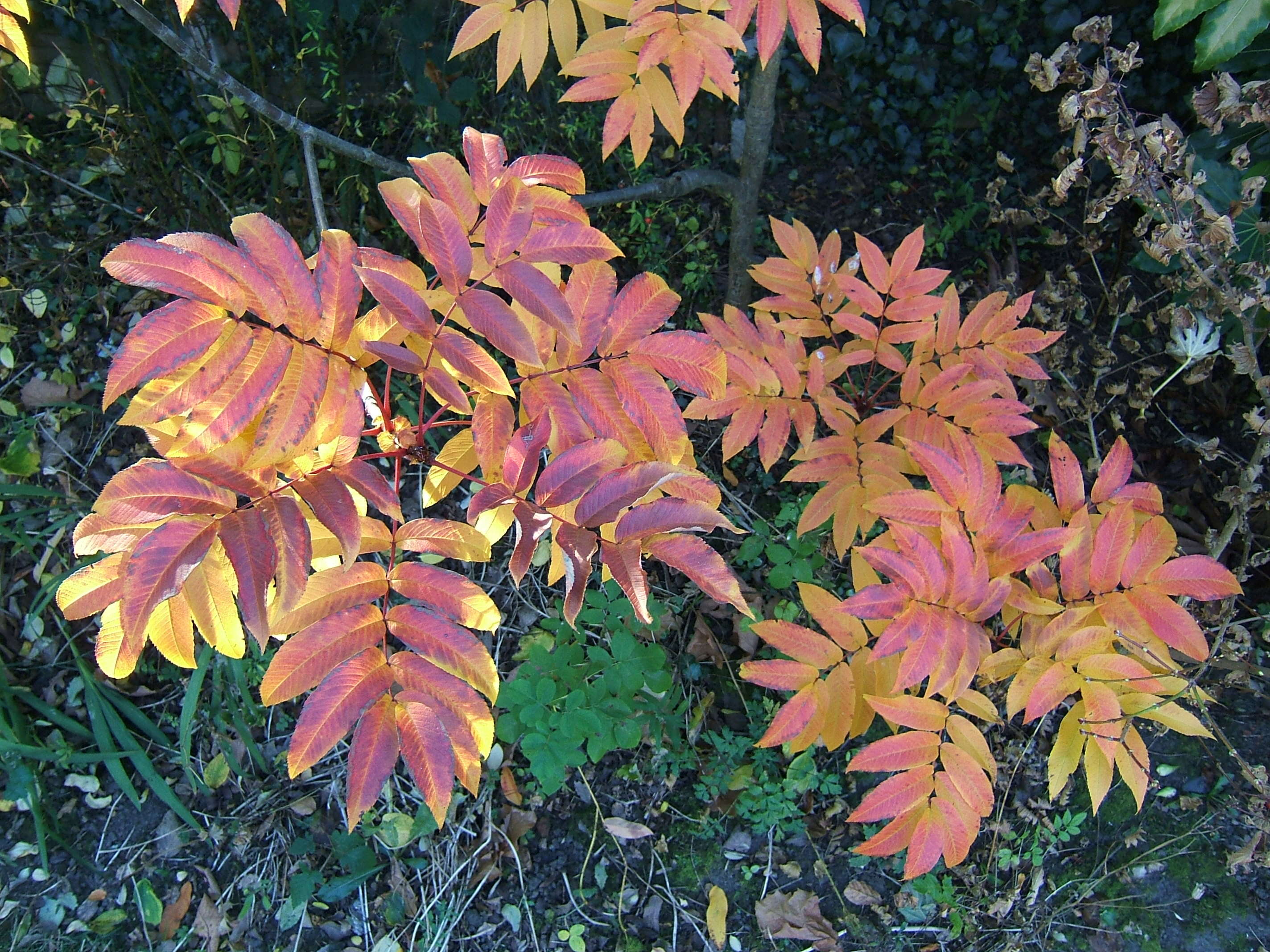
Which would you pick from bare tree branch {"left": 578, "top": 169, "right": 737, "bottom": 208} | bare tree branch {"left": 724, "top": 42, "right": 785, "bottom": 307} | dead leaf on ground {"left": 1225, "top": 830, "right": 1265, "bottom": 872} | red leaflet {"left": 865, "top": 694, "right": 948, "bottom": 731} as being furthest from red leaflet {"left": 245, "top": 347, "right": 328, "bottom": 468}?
dead leaf on ground {"left": 1225, "top": 830, "right": 1265, "bottom": 872}

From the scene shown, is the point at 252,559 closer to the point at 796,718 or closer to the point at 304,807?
the point at 796,718

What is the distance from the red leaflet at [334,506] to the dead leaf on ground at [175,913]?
157 centimetres

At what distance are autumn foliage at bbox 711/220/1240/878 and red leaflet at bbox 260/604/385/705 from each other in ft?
2.10

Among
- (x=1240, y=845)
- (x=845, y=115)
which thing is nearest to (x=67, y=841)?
(x=1240, y=845)

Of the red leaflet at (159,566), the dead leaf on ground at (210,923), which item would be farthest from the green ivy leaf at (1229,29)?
the dead leaf on ground at (210,923)

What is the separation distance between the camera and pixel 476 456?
60.1 inches

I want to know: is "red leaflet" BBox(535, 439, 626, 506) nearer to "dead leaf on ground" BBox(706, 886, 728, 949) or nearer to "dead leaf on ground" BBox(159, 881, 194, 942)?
"dead leaf on ground" BBox(706, 886, 728, 949)

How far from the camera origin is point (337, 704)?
1.12 metres

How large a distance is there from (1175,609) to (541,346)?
3.74 ft

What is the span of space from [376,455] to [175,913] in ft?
5.32

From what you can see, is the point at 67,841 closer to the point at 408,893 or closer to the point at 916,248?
the point at 408,893

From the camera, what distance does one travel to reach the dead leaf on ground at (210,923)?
2.11 meters

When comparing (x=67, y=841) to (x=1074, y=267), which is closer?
(x=67, y=841)

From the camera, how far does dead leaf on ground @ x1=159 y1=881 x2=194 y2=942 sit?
2131 millimetres
